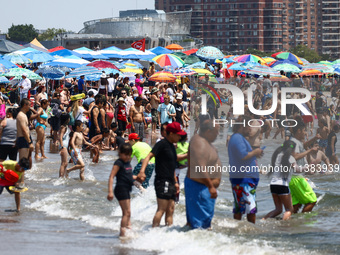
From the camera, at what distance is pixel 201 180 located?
863 centimetres

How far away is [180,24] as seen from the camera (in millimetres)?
134625

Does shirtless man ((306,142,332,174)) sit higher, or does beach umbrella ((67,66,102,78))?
beach umbrella ((67,66,102,78))

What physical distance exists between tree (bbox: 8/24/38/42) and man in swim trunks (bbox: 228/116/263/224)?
184161 millimetres

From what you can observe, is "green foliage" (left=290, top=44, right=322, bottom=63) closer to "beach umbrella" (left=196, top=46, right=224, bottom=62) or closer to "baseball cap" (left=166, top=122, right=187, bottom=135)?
"beach umbrella" (left=196, top=46, right=224, bottom=62)

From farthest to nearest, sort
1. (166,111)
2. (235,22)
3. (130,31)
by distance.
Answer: (235,22), (130,31), (166,111)

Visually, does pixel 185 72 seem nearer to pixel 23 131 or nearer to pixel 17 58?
pixel 17 58

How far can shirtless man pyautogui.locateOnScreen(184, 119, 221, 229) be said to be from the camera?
8602 millimetres

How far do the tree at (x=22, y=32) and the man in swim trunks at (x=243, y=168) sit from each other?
184 m

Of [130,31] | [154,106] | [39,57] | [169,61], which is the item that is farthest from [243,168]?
[130,31]

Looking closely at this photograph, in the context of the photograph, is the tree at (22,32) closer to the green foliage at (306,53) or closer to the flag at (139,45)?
the green foliage at (306,53)

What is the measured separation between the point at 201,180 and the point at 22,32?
187m

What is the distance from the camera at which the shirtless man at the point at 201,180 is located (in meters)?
8.60

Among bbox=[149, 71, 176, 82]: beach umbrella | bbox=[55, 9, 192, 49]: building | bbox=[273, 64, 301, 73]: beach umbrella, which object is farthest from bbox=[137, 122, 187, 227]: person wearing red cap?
bbox=[55, 9, 192, 49]: building

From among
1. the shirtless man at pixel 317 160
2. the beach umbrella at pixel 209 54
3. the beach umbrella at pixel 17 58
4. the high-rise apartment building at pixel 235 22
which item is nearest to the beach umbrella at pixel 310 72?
the beach umbrella at pixel 209 54
